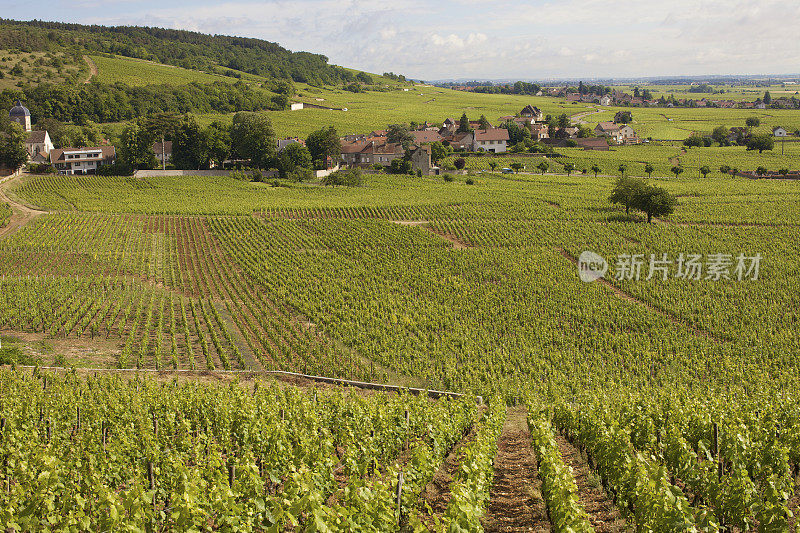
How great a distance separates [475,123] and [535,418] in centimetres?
12742

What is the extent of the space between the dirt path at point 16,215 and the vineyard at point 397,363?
4.74 ft

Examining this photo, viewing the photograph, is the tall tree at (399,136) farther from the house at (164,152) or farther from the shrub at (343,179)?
the house at (164,152)

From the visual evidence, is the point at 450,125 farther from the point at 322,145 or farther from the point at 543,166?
the point at 322,145

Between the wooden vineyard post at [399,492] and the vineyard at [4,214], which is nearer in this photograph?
the wooden vineyard post at [399,492]

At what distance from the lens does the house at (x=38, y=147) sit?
3369 inches

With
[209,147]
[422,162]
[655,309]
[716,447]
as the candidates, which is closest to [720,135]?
[422,162]

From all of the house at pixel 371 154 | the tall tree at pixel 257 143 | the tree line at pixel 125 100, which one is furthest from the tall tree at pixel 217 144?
the tree line at pixel 125 100

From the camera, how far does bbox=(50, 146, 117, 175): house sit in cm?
8388

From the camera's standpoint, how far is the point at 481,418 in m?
20.7

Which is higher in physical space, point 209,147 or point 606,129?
point 606,129

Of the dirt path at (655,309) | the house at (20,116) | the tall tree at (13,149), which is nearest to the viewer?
the dirt path at (655,309)

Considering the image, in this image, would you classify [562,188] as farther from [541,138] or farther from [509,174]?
[541,138]

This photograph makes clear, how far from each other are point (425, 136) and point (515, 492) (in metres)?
104

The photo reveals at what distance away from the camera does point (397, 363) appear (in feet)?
94.4
